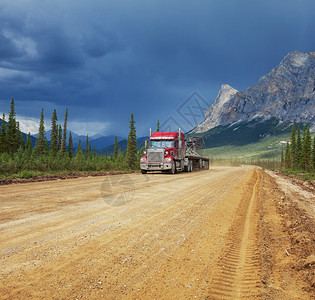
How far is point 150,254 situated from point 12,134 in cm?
6852

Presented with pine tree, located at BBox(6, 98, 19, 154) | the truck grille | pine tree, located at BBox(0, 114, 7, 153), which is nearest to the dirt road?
the truck grille

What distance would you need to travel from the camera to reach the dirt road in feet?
8.15

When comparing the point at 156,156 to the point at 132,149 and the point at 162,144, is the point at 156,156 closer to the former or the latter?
the point at 162,144

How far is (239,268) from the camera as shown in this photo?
3119mm

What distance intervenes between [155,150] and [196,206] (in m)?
16.9

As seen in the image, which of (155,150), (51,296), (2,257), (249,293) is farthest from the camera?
(155,150)

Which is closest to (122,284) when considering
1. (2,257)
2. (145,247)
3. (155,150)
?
(145,247)

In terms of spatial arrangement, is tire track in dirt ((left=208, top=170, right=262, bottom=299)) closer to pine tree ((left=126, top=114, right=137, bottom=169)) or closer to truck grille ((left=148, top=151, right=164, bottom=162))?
truck grille ((left=148, top=151, right=164, bottom=162))

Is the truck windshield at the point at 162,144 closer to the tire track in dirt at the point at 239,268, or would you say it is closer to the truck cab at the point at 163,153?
the truck cab at the point at 163,153

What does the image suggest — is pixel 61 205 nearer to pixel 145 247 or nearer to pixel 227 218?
pixel 145 247

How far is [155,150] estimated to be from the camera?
77.6 ft

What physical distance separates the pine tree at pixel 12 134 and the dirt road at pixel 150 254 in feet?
204

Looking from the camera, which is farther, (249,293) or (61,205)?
(61,205)

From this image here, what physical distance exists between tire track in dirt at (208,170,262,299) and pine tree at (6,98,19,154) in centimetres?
6512
